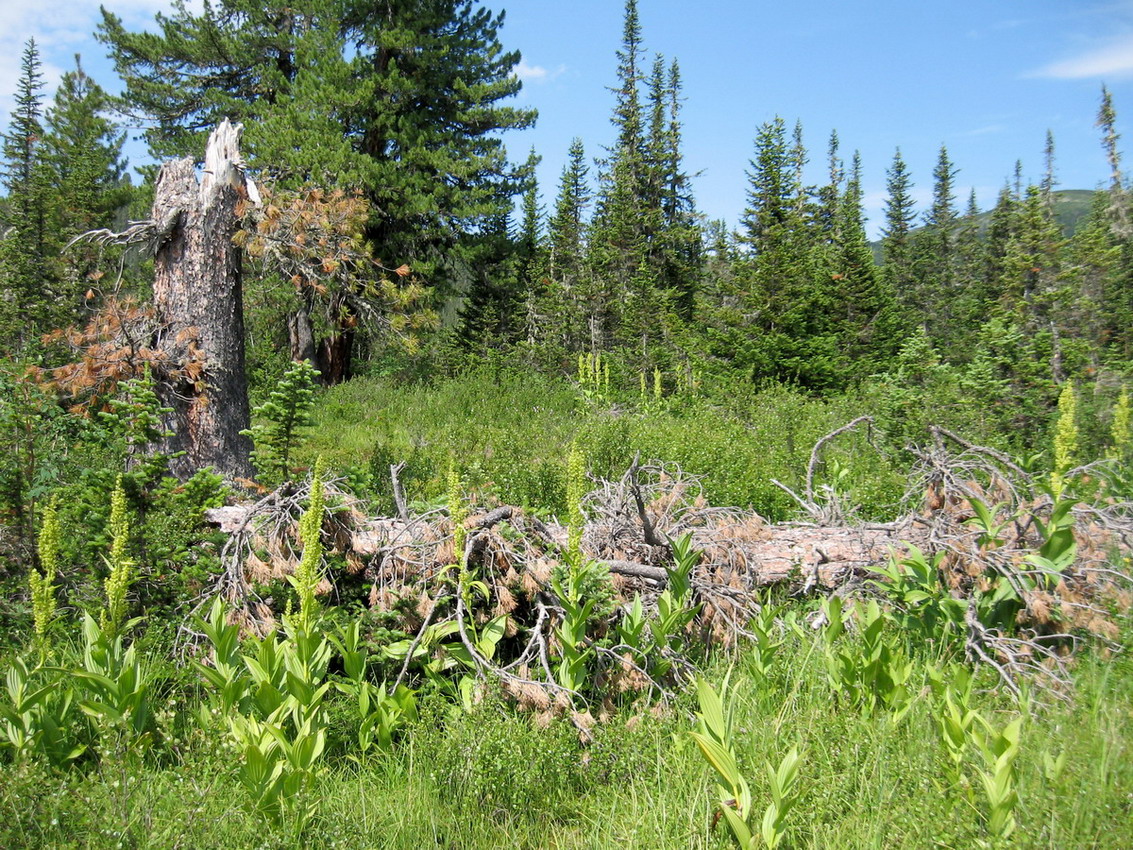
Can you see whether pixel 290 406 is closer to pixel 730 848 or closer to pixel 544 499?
pixel 544 499

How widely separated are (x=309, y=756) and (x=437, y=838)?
599mm

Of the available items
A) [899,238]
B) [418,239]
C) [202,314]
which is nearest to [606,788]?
[202,314]

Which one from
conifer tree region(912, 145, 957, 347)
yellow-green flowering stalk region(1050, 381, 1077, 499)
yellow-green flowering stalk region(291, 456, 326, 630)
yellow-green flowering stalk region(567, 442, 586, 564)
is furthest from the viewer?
conifer tree region(912, 145, 957, 347)

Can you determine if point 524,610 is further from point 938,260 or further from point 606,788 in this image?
point 938,260

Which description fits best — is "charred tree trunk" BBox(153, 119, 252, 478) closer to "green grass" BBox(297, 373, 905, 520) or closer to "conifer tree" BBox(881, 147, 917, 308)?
"green grass" BBox(297, 373, 905, 520)

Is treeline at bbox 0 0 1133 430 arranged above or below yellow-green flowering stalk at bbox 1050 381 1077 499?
above

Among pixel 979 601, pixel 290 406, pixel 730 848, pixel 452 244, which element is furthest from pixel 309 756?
pixel 452 244

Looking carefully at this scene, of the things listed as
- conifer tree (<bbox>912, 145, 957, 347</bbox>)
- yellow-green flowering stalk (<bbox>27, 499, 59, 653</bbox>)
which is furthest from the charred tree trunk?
conifer tree (<bbox>912, 145, 957, 347</bbox>)

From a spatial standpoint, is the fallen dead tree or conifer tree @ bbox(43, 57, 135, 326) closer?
the fallen dead tree

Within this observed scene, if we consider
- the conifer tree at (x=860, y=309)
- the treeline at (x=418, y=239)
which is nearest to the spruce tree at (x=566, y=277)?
the treeline at (x=418, y=239)

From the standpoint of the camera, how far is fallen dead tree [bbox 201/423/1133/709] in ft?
12.5

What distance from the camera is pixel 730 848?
8.09 ft

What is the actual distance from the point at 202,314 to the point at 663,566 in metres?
4.52

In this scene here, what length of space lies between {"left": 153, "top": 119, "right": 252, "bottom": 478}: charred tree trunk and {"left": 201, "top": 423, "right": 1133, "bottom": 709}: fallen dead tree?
156 centimetres
